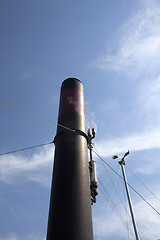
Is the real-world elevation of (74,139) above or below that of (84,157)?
above

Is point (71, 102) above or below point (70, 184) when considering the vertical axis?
above

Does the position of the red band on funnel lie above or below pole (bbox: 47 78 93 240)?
above

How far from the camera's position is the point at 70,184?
491cm

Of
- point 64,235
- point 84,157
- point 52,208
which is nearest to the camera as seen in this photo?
point 64,235

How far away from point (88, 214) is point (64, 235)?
3.07 feet

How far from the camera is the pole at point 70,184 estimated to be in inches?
167

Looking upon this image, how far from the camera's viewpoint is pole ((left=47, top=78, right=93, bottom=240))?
4.23 m

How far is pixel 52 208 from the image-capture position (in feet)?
15.4

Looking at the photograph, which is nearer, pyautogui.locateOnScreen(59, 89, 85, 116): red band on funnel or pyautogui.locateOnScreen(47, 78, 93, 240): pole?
pyautogui.locateOnScreen(47, 78, 93, 240): pole

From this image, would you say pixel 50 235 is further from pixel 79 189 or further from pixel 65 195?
pixel 79 189

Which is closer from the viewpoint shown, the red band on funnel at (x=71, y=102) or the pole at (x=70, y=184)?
the pole at (x=70, y=184)

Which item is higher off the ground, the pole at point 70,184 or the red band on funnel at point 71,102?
the red band on funnel at point 71,102

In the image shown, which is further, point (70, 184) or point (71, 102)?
point (71, 102)

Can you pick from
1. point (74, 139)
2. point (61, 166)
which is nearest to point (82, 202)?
point (61, 166)
